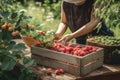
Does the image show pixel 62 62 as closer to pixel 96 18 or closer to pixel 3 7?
pixel 96 18

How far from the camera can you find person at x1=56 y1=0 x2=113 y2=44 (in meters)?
3.95

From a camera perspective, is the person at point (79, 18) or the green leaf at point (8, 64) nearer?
the green leaf at point (8, 64)

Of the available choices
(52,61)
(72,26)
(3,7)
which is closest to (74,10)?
(72,26)

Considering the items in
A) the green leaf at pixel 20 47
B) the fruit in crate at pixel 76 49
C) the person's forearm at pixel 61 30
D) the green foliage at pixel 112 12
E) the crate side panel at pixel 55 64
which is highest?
the green foliage at pixel 112 12

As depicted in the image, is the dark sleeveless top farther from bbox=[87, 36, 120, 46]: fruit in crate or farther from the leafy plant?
the leafy plant

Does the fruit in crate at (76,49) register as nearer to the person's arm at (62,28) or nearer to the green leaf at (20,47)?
the green leaf at (20,47)

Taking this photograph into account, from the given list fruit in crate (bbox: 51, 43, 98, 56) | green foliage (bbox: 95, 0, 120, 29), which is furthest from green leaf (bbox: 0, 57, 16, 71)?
green foliage (bbox: 95, 0, 120, 29)

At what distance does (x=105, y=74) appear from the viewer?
10.3ft

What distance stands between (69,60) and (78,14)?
4.11ft

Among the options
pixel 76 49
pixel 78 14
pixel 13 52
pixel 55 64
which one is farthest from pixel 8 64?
pixel 78 14

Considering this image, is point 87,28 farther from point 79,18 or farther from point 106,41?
point 106,41

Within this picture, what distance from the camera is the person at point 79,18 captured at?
395 centimetres

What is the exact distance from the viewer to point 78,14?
423 cm

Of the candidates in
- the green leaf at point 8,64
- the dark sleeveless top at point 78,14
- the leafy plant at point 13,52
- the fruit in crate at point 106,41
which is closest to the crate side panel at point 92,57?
the fruit in crate at point 106,41
